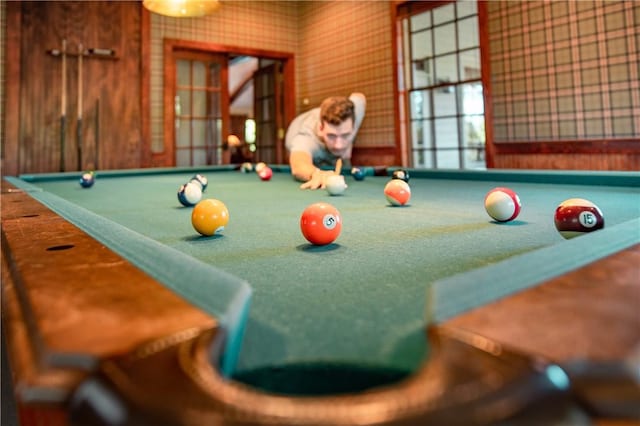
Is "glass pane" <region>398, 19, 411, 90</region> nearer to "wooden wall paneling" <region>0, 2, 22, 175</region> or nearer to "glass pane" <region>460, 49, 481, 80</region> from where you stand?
"glass pane" <region>460, 49, 481, 80</region>

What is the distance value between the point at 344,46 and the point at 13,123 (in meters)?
5.20

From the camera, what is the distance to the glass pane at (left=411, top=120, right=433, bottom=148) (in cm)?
698

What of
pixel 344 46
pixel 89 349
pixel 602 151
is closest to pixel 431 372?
pixel 89 349

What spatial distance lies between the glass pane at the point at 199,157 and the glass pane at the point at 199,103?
25.1 inches

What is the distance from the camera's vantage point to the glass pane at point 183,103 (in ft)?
25.0

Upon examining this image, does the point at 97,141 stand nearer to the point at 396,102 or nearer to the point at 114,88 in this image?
the point at 114,88

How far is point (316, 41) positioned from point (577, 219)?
25.0ft

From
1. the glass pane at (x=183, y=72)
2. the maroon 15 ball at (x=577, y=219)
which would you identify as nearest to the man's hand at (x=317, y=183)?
the maroon 15 ball at (x=577, y=219)

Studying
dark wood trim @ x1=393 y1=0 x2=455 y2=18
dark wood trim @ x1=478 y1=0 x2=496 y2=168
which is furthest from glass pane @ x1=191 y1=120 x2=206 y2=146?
dark wood trim @ x1=478 y1=0 x2=496 y2=168

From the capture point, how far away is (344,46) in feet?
25.1

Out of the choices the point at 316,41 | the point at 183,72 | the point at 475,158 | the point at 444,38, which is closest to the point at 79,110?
the point at 183,72

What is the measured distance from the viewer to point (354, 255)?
1190 millimetres

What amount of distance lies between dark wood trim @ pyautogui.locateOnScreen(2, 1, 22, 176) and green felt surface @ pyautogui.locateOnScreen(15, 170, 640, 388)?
14.4 ft

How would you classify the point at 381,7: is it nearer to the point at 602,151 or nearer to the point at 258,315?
the point at 602,151
